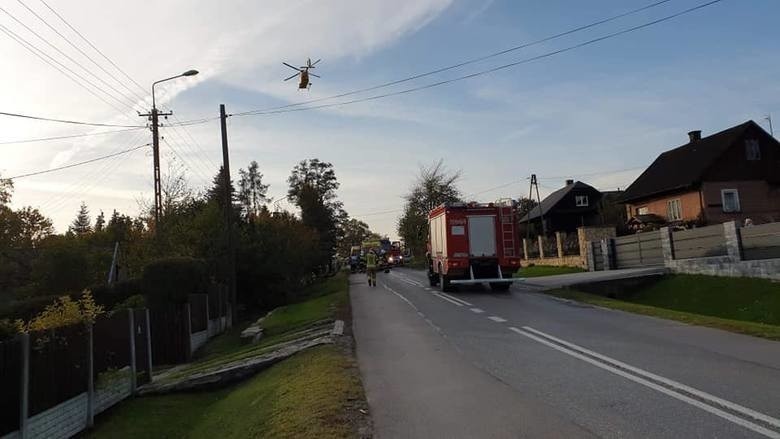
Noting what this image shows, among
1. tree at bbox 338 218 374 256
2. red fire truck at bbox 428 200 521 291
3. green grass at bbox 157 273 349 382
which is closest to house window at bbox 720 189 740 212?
red fire truck at bbox 428 200 521 291

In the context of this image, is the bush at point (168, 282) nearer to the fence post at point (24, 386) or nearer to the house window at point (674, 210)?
the fence post at point (24, 386)

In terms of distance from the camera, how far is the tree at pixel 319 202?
63.5 m

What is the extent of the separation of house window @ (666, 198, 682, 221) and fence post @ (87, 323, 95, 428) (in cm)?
3938

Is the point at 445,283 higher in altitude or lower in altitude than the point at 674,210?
lower

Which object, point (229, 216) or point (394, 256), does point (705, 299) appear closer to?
point (229, 216)

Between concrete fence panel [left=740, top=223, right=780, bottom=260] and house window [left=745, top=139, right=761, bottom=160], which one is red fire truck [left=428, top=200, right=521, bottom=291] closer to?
concrete fence panel [left=740, top=223, right=780, bottom=260]

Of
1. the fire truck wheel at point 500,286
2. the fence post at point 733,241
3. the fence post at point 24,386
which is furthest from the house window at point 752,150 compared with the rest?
the fence post at point 24,386

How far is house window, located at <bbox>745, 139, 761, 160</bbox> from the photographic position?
40906 mm

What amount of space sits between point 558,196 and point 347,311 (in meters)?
54.2

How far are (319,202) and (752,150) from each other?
41200mm

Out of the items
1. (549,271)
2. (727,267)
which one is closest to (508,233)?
(727,267)

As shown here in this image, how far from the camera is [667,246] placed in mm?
26922

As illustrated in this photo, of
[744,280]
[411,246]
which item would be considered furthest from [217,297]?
[411,246]

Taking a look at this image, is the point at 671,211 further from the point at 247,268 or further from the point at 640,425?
the point at 640,425
